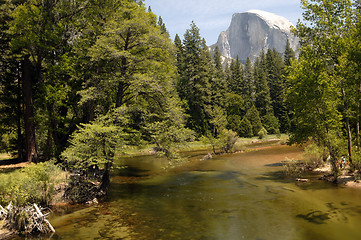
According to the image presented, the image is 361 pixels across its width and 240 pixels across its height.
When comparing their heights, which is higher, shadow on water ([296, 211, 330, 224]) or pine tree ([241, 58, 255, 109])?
pine tree ([241, 58, 255, 109])

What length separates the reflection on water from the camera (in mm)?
11203

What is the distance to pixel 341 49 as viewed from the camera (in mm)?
18484

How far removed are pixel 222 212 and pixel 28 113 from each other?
744 inches

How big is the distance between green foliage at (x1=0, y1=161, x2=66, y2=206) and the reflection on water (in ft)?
5.25

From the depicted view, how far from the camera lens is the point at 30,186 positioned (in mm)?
13477

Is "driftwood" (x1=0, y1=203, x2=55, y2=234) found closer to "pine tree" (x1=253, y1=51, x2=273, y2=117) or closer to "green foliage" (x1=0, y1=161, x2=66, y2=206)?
"green foliage" (x1=0, y1=161, x2=66, y2=206)

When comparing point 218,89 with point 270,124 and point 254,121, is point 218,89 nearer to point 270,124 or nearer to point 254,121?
point 254,121

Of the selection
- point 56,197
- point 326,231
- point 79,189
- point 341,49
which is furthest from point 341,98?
point 56,197

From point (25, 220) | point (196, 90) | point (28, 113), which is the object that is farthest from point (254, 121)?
point (25, 220)

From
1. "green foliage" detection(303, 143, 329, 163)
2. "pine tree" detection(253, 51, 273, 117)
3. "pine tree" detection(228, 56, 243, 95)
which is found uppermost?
"pine tree" detection(228, 56, 243, 95)

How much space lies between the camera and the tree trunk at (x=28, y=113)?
22281mm

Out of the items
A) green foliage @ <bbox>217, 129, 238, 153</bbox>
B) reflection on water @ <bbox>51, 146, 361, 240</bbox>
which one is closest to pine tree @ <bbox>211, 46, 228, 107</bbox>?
green foliage @ <bbox>217, 129, 238, 153</bbox>

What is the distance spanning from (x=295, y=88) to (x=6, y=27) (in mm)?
25882

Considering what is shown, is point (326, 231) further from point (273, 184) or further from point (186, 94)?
point (186, 94)
